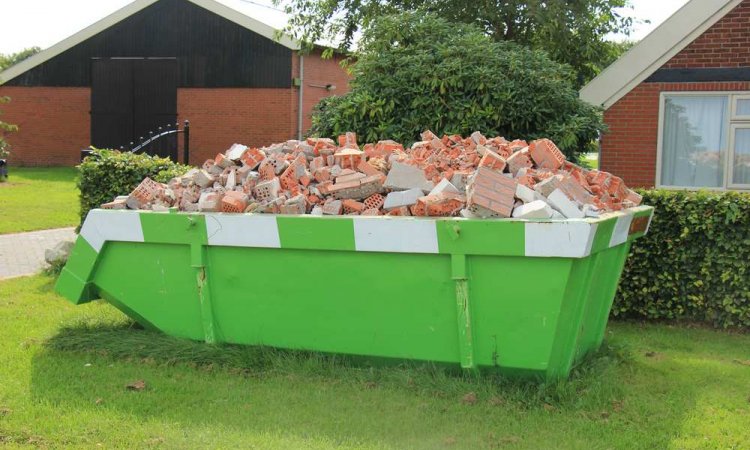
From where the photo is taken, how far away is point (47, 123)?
97.9ft

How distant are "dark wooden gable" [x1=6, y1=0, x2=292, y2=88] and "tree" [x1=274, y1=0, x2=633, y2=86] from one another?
278 inches

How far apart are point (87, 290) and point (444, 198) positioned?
2.67m

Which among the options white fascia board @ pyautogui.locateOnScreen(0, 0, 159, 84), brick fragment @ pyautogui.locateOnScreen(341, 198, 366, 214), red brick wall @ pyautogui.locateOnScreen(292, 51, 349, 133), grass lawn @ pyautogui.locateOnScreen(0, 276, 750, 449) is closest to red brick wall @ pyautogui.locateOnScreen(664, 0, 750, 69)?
grass lawn @ pyautogui.locateOnScreen(0, 276, 750, 449)

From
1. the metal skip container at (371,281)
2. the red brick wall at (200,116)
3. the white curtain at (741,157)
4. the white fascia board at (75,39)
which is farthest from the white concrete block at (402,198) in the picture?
the white fascia board at (75,39)

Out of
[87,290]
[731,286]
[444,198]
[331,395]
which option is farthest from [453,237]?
[731,286]

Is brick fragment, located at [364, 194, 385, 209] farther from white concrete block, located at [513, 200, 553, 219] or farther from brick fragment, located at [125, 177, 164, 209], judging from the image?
brick fragment, located at [125, 177, 164, 209]

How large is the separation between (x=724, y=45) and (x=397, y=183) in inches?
293

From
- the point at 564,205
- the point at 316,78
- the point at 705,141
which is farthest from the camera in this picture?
the point at 316,78

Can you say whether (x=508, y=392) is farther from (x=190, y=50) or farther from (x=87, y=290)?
(x=190, y=50)

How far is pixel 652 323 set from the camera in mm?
7742

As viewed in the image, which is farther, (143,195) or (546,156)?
(143,195)

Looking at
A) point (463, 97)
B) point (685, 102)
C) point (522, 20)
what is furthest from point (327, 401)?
point (522, 20)

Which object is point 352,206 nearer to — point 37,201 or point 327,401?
point 327,401

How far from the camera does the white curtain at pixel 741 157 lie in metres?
11.4
